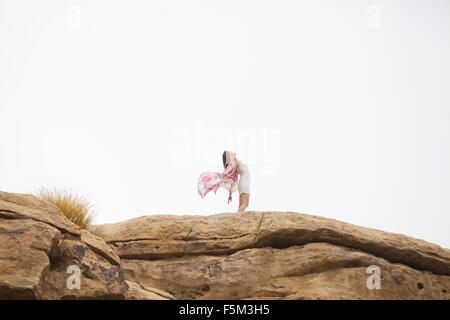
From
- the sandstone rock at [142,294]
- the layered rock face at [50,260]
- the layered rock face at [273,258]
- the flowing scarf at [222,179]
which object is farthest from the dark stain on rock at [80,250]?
the flowing scarf at [222,179]

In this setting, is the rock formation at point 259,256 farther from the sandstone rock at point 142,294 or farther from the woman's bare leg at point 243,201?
the woman's bare leg at point 243,201

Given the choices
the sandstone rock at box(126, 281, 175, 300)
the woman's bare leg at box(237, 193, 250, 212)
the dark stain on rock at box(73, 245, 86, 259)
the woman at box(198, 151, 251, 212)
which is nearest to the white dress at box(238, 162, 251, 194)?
the woman at box(198, 151, 251, 212)

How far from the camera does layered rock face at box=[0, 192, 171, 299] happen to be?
1052 centimetres

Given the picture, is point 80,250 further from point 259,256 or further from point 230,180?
point 230,180

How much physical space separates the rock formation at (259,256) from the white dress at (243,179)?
53.9 inches

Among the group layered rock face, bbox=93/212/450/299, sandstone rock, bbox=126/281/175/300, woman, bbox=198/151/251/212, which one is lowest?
sandstone rock, bbox=126/281/175/300

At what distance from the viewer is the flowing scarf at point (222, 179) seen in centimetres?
1791

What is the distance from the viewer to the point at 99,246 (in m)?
12.7

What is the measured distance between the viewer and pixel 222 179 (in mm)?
18062

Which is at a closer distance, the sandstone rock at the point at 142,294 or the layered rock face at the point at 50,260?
the layered rock face at the point at 50,260

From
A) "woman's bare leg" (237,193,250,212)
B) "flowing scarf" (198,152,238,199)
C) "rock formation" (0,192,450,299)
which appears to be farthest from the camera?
"flowing scarf" (198,152,238,199)

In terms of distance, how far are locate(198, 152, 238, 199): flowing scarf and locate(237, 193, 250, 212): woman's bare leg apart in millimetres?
429

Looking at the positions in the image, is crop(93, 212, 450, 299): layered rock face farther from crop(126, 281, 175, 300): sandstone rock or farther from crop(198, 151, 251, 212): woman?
crop(126, 281, 175, 300): sandstone rock

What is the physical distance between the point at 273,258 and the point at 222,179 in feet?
12.0
